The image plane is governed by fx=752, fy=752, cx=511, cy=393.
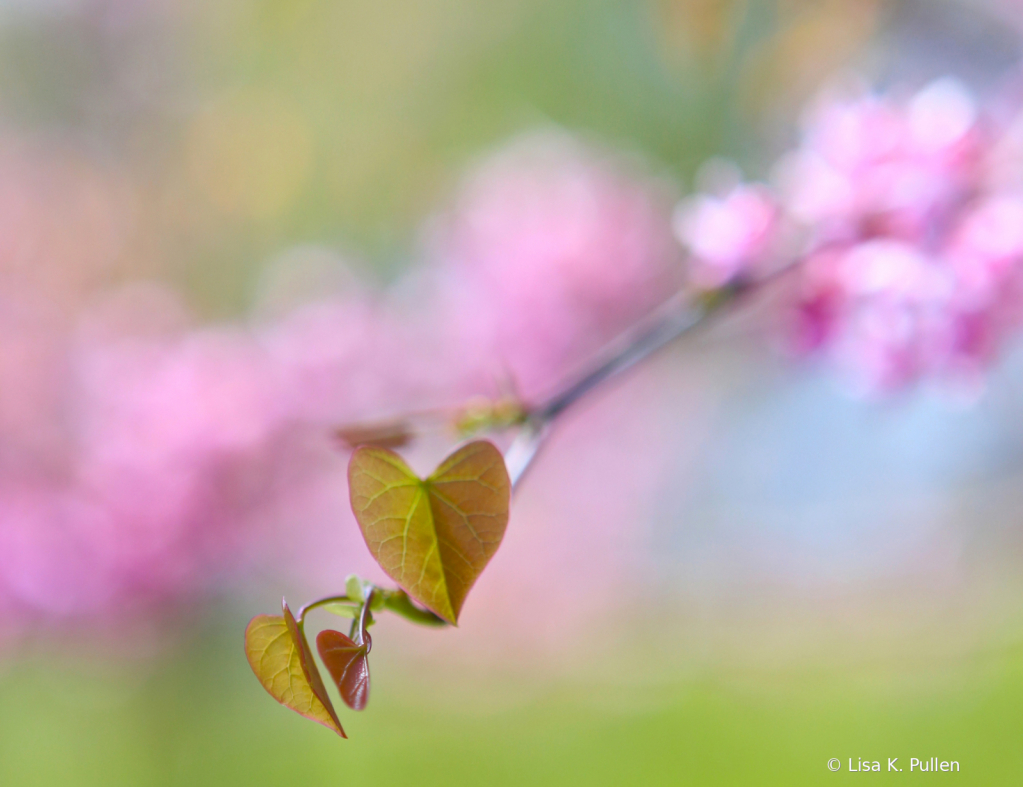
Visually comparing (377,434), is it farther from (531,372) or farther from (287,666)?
(531,372)

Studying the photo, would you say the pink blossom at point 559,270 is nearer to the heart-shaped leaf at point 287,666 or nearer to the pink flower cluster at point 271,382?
the pink flower cluster at point 271,382

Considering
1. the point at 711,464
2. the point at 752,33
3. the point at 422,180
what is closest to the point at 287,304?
the point at 422,180

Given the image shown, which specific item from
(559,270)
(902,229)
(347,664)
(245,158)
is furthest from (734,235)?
(245,158)

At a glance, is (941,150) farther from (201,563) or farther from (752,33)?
(752,33)

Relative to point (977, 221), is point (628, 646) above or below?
above

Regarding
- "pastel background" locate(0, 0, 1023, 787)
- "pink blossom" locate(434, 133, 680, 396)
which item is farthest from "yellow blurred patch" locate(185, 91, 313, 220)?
"pink blossom" locate(434, 133, 680, 396)

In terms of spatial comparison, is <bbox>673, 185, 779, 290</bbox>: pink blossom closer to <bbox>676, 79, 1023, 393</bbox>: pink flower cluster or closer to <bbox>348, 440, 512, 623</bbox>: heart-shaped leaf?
<bbox>676, 79, 1023, 393</bbox>: pink flower cluster

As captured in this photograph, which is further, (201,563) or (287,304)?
(287,304)

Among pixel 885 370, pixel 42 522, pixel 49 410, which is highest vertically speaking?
pixel 49 410
